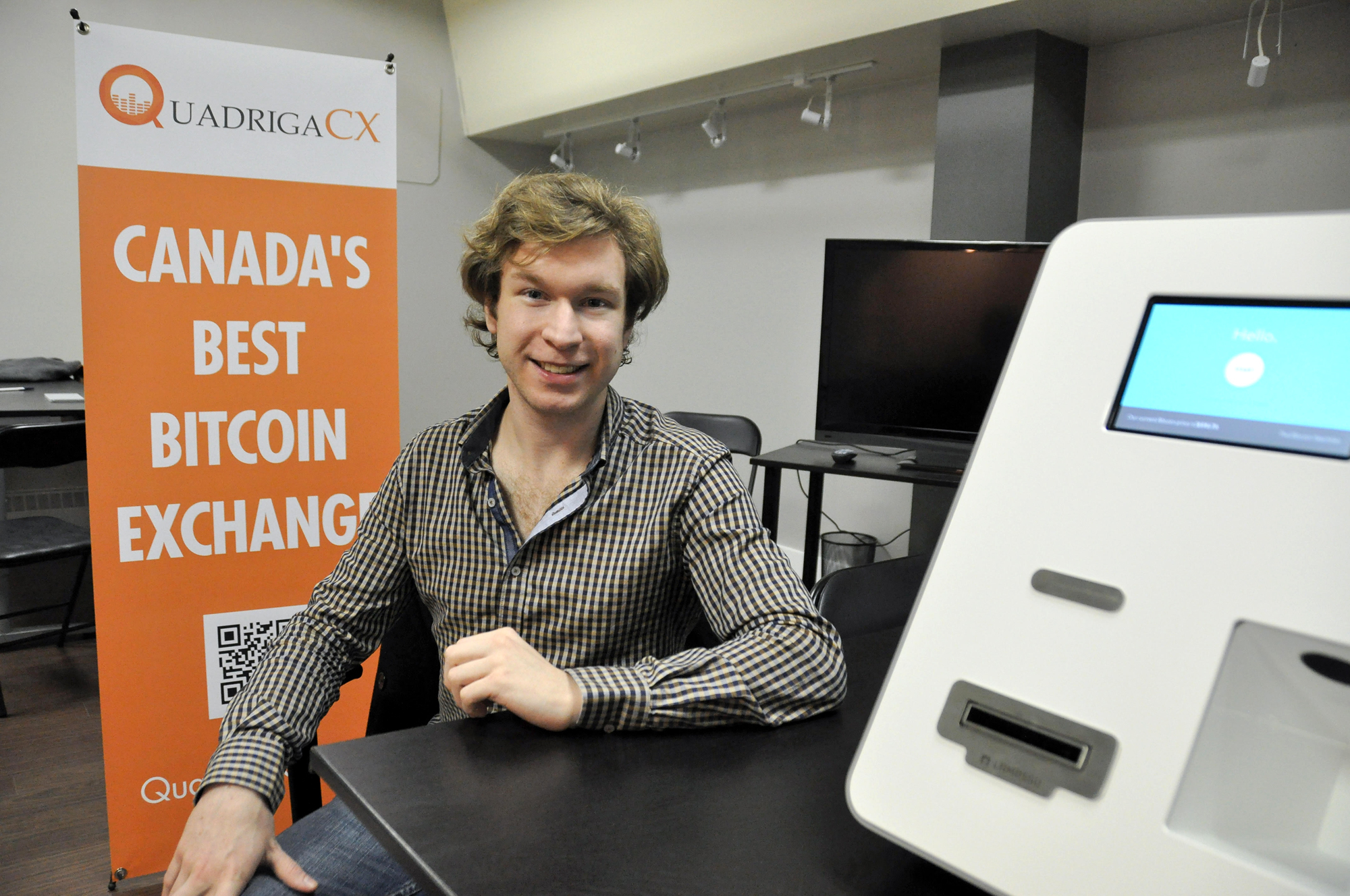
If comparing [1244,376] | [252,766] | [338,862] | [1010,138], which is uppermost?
[1010,138]

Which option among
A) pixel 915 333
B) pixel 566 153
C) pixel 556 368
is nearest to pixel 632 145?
pixel 566 153

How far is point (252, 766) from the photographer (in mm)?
946

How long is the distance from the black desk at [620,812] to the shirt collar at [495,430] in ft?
1.51

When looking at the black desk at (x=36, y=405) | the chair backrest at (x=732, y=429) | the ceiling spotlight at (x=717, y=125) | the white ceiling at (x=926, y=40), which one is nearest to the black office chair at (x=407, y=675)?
the chair backrest at (x=732, y=429)

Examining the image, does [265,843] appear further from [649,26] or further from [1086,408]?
[649,26]

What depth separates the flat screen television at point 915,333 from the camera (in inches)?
105

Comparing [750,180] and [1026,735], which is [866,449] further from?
[1026,735]

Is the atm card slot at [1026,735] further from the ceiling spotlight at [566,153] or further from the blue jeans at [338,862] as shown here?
the ceiling spotlight at [566,153]

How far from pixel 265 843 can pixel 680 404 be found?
383 cm

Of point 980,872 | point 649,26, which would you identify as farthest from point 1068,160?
point 980,872

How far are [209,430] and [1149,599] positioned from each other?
6.23 ft

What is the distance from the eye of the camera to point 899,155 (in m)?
3.51

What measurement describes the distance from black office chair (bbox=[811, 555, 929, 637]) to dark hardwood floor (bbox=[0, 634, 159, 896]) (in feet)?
5.45

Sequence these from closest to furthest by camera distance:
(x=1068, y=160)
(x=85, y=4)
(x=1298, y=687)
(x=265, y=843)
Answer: (x=1298, y=687) → (x=265, y=843) → (x=1068, y=160) → (x=85, y=4)
